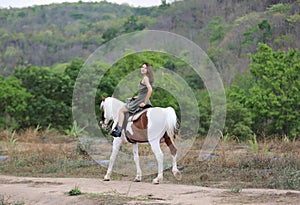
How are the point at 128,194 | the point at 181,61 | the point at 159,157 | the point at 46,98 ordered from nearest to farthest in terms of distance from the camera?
the point at 128,194 → the point at 159,157 → the point at 46,98 → the point at 181,61

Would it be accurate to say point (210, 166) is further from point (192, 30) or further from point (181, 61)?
point (192, 30)

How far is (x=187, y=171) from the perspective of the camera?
11.8 metres

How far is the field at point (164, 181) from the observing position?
7914 mm

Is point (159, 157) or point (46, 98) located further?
point (46, 98)

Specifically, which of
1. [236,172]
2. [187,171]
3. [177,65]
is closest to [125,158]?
[187,171]

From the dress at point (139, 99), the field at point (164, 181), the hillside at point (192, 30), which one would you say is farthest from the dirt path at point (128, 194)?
the hillside at point (192, 30)

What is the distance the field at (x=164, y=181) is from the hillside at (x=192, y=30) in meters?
25.4

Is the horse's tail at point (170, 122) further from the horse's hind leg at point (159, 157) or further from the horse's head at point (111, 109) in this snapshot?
the horse's head at point (111, 109)

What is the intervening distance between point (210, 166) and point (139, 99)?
286cm

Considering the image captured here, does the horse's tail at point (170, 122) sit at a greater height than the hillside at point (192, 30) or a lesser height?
lesser

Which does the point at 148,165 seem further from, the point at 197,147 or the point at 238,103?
the point at 238,103

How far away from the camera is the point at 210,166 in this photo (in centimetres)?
1192

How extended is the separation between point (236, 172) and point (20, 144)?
369 inches

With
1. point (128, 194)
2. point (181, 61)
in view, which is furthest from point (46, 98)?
point (128, 194)
